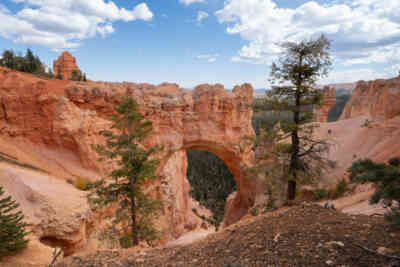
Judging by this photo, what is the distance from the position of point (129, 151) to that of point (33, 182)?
511 centimetres

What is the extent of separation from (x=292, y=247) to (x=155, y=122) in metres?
14.2

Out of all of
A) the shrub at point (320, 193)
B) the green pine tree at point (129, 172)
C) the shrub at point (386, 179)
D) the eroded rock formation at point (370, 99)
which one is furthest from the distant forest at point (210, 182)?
the shrub at point (386, 179)

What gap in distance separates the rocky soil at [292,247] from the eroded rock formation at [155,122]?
5105mm

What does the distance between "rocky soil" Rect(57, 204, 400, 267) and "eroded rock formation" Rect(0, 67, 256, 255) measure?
5105mm

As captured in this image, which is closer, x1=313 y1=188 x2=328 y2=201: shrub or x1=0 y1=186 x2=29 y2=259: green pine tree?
x1=0 y1=186 x2=29 y2=259: green pine tree

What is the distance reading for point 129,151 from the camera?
8.92m

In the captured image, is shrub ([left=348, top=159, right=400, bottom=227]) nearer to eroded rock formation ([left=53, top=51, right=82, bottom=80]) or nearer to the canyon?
the canyon

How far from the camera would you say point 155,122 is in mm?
16984

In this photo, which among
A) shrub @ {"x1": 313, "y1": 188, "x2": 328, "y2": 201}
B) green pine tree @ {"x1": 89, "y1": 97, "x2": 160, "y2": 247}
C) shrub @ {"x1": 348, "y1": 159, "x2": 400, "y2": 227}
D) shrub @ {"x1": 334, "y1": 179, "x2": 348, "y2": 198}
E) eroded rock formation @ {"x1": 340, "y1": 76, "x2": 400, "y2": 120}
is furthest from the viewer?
eroded rock formation @ {"x1": 340, "y1": 76, "x2": 400, "y2": 120}

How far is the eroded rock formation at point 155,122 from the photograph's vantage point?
13445 millimetres

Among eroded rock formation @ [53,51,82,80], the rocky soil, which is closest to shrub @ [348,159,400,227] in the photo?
the rocky soil

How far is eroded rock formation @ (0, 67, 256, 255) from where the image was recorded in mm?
13445

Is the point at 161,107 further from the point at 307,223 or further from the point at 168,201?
the point at 307,223

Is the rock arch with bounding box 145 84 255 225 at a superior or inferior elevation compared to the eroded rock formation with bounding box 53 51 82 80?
inferior
